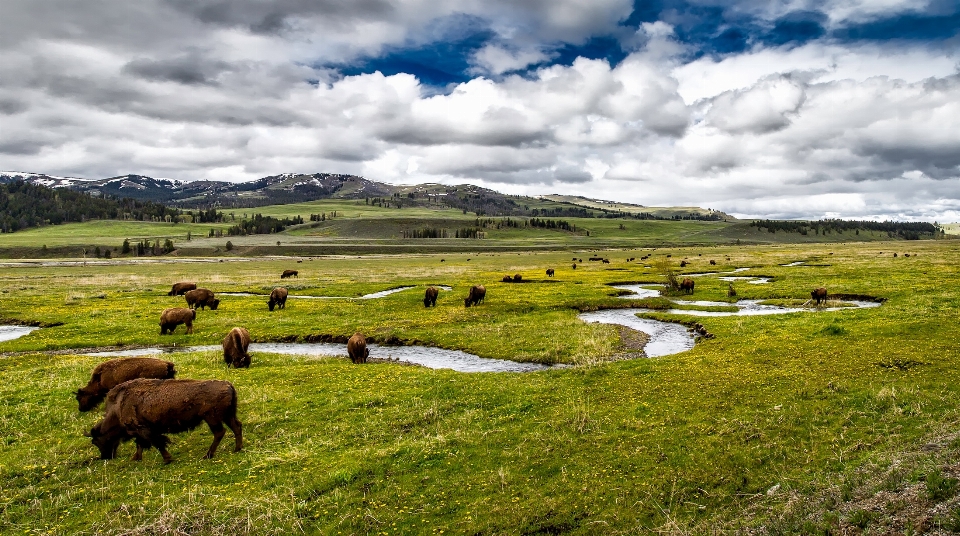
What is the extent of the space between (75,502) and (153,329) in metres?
28.2

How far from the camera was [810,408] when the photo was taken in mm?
14953

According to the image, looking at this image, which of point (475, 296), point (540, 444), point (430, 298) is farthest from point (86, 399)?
point (475, 296)

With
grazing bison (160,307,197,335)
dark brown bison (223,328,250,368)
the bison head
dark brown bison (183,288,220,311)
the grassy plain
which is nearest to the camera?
the grassy plain

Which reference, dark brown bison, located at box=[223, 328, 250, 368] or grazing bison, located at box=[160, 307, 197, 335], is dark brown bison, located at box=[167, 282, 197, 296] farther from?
dark brown bison, located at box=[223, 328, 250, 368]

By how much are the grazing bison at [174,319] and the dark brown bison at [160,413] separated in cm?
2263

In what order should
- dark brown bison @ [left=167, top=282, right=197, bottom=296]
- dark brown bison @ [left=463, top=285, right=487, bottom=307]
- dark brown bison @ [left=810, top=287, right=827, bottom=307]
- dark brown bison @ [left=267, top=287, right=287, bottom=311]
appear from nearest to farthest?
dark brown bison @ [left=810, top=287, right=827, bottom=307], dark brown bison @ [left=267, top=287, right=287, bottom=311], dark brown bison @ [left=463, top=285, right=487, bottom=307], dark brown bison @ [left=167, top=282, right=197, bottom=296]

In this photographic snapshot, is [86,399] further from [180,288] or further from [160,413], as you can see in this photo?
[180,288]

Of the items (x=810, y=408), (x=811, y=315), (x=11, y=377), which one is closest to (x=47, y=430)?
(x=11, y=377)

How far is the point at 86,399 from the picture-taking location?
686 inches

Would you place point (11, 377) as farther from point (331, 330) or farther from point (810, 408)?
point (810, 408)

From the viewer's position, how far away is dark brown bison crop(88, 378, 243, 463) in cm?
1291

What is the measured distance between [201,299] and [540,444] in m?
40.1

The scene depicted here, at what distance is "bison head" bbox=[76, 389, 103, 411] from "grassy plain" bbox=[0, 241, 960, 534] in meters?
0.62

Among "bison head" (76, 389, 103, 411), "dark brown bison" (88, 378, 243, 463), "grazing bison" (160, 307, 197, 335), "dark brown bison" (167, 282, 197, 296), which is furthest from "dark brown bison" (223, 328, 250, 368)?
"dark brown bison" (167, 282, 197, 296)
